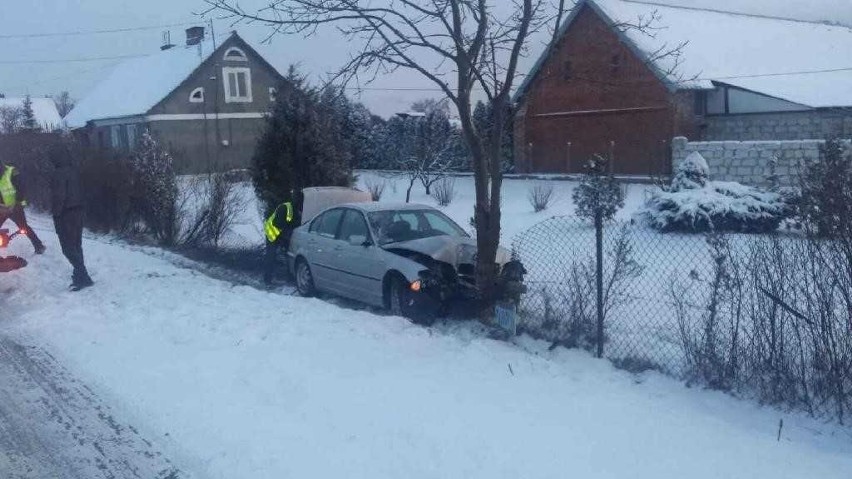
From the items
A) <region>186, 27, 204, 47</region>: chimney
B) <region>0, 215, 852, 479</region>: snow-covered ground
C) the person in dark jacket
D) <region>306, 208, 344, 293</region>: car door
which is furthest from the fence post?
<region>186, 27, 204, 47</region>: chimney

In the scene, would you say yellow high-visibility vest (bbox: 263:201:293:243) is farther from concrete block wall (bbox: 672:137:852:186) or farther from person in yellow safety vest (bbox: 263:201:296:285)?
concrete block wall (bbox: 672:137:852:186)

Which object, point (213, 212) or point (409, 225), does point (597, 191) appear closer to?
point (409, 225)

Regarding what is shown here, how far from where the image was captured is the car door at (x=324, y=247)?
11719 millimetres

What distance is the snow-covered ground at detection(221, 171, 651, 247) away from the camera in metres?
18.3

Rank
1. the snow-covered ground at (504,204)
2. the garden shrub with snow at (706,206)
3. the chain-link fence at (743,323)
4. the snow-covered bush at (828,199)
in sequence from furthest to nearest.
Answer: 1. the snow-covered ground at (504,204)
2. the garden shrub with snow at (706,206)
3. the chain-link fence at (743,323)
4. the snow-covered bush at (828,199)

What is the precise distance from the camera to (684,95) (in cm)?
3144

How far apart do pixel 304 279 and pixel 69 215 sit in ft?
10.8

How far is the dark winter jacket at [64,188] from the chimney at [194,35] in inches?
1380

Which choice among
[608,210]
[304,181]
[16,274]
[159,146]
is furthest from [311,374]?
[159,146]

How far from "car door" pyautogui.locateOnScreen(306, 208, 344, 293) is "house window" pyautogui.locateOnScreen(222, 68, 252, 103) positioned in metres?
33.7

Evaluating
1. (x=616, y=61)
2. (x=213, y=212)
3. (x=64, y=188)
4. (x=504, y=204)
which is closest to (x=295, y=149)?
(x=213, y=212)

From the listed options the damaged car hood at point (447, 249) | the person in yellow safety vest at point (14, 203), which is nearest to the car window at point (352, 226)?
the damaged car hood at point (447, 249)

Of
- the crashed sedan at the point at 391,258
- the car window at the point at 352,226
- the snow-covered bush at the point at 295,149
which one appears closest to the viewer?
the crashed sedan at the point at 391,258

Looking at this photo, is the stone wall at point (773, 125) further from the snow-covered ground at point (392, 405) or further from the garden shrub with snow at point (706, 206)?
the snow-covered ground at point (392, 405)
